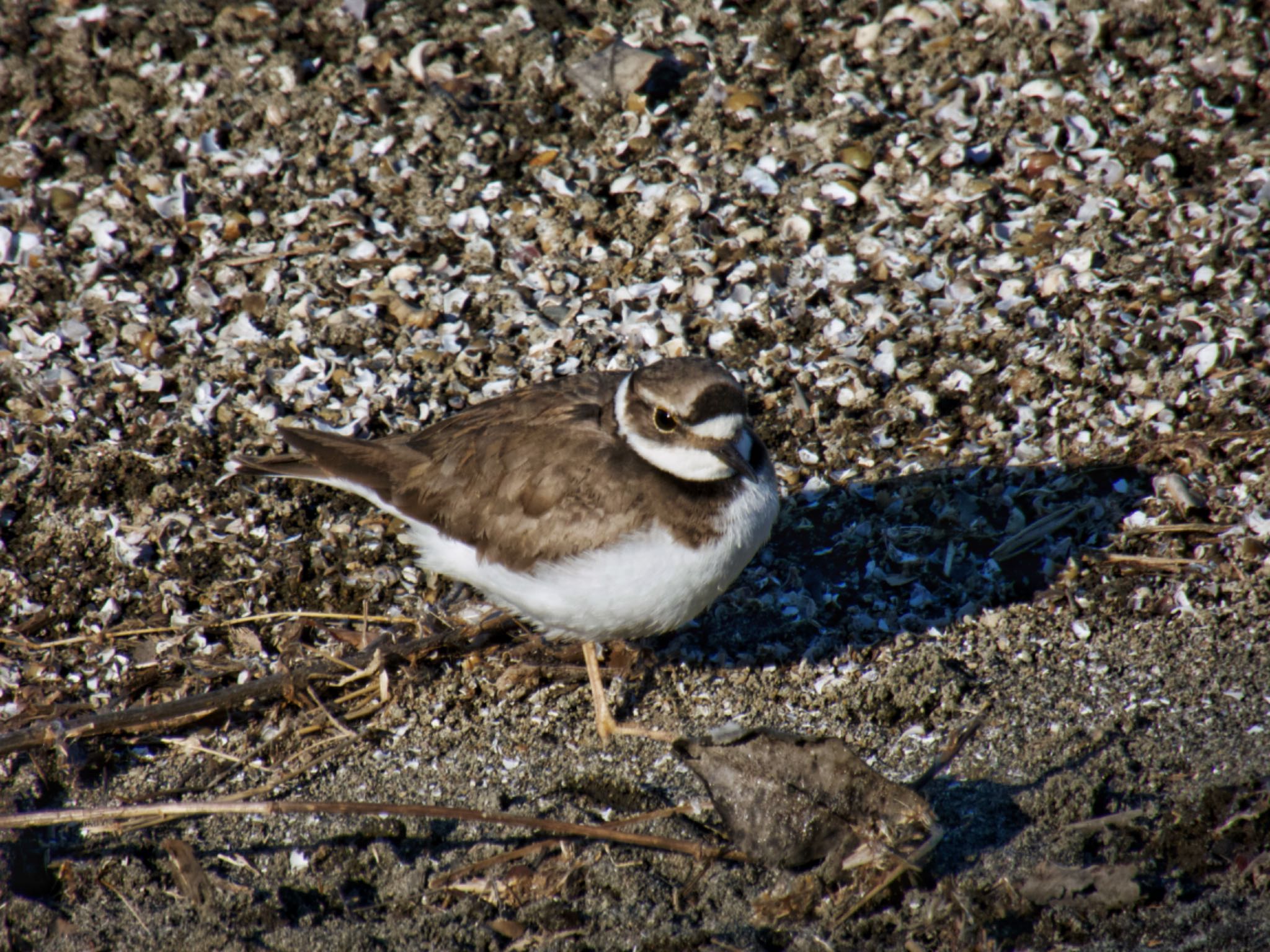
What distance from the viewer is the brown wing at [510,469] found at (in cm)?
425

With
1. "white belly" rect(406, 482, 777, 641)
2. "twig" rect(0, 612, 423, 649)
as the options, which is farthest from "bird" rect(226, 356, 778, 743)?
"twig" rect(0, 612, 423, 649)

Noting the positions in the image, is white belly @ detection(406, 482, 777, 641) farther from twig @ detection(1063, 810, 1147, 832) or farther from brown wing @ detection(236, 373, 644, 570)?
twig @ detection(1063, 810, 1147, 832)

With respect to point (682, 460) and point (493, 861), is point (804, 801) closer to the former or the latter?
point (493, 861)

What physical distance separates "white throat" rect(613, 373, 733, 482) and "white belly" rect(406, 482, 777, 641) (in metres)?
0.14

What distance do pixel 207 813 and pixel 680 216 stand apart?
376 centimetres

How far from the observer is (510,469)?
4414 mm

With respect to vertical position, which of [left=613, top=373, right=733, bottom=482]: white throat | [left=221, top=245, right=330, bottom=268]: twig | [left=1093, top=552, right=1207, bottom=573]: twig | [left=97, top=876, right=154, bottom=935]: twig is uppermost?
[left=613, top=373, right=733, bottom=482]: white throat

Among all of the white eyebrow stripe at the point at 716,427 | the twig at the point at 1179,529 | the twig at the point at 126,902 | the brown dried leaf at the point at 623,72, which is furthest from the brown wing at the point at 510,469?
the brown dried leaf at the point at 623,72

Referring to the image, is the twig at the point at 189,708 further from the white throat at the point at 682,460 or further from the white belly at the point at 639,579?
the white throat at the point at 682,460

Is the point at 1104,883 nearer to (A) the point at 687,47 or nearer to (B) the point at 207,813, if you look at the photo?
(B) the point at 207,813

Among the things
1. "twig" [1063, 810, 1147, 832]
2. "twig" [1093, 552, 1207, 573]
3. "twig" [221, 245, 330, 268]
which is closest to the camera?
"twig" [1063, 810, 1147, 832]

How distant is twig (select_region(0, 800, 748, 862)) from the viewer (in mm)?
3688

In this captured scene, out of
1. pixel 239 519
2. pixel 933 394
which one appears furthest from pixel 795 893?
pixel 239 519

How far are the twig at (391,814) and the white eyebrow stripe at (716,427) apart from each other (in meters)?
1.44
